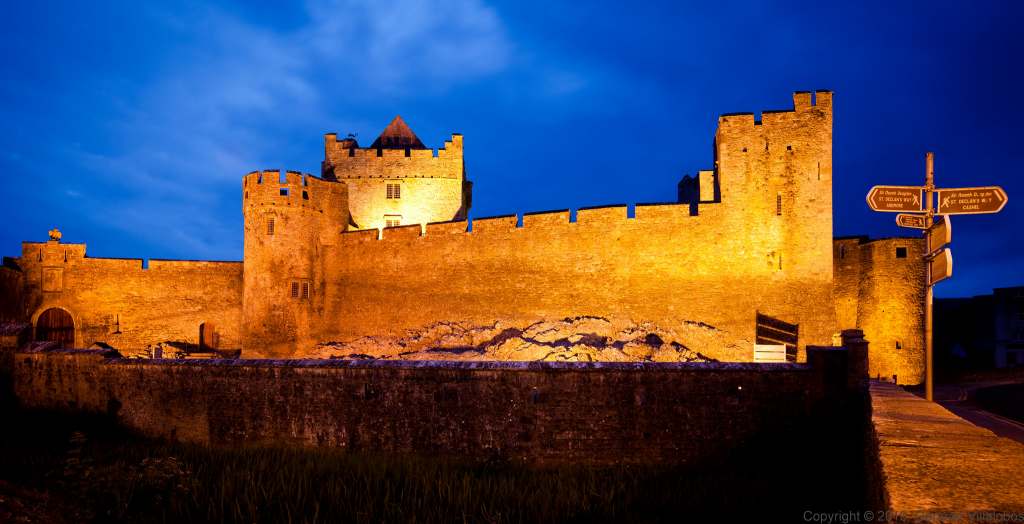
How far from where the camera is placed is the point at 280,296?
27750 millimetres

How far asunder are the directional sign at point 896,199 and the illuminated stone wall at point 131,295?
27.5 metres

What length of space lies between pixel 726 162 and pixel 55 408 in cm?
2039

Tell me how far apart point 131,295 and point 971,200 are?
3116cm

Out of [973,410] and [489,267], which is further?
[489,267]

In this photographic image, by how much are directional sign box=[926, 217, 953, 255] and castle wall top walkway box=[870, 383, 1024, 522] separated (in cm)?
444

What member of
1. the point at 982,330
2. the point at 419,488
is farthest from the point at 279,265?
the point at 982,330

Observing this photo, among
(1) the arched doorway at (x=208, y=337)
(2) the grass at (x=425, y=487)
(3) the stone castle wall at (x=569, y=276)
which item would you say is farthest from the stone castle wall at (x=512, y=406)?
(1) the arched doorway at (x=208, y=337)

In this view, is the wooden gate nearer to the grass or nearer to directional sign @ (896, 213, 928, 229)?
directional sign @ (896, 213, 928, 229)

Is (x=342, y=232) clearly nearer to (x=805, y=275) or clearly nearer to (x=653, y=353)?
(x=653, y=353)

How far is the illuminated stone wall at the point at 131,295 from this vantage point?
94.5 feet

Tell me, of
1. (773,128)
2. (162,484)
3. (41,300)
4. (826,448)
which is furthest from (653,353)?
(41,300)

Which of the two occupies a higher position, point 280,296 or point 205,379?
point 280,296

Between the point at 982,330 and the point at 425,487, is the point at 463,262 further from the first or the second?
the point at 982,330

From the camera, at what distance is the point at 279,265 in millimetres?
27812
